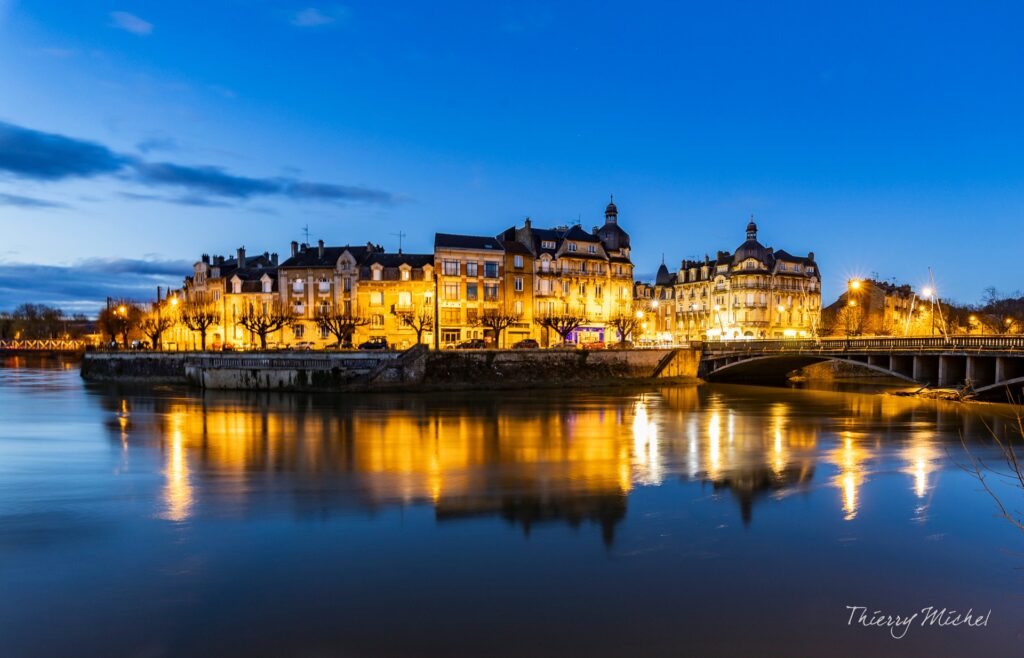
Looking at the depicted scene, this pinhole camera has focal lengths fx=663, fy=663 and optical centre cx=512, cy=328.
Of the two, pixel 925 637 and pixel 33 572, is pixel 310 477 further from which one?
pixel 925 637

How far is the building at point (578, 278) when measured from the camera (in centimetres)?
7306

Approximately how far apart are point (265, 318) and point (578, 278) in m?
33.8

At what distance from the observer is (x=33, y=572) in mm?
12719

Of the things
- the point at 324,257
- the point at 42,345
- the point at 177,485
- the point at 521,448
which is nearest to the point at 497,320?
the point at 324,257

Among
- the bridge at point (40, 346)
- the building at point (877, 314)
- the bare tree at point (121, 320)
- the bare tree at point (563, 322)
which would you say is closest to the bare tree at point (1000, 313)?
the building at point (877, 314)

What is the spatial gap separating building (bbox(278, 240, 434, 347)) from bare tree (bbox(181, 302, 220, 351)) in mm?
8569

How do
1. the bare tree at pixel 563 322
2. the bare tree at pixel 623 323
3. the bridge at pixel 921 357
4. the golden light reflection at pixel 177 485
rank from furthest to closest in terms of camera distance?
the bare tree at pixel 623 323, the bare tree at pixel 563 322, the bridge at pixel 921 357, the golden light reflection at pixel 177 485

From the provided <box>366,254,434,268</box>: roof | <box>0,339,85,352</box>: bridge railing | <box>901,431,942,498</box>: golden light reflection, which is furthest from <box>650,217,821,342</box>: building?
<box>0,339,85,352</box>: bridge railing

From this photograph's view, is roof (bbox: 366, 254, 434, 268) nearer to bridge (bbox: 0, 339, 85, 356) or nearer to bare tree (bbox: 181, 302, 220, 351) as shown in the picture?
bare tree (bbox: 181, 302, 220, 351)

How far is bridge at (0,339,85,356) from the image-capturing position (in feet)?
480

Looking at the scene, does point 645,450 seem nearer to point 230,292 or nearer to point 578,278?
point 578,278

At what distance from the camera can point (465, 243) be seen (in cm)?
6975
